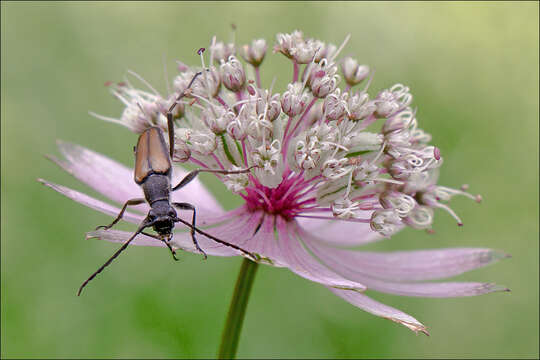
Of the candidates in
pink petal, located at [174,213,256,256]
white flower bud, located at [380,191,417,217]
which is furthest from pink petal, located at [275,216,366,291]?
white flower bud, located at [380,191,417,217]

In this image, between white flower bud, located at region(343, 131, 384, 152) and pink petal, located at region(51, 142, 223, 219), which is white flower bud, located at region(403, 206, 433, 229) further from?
pink petal, located at region(51, 142, 223, 219)

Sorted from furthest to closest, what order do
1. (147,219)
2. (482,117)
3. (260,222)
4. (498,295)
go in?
(482,117), (498,295), (260,222), (147,219)

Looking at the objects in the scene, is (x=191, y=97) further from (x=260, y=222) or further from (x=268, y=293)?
(x=268, y=293)

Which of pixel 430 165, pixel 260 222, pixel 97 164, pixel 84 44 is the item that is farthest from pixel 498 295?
pixel 84 44

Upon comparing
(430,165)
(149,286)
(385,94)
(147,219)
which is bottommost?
(149,286)

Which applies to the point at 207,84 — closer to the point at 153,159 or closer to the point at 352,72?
the point at 153,159

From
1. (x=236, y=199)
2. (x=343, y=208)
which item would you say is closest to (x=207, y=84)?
(x=343, y=208)

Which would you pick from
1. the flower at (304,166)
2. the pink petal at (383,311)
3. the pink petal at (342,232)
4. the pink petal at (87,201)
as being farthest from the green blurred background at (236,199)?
the pink petal at (383,311)
